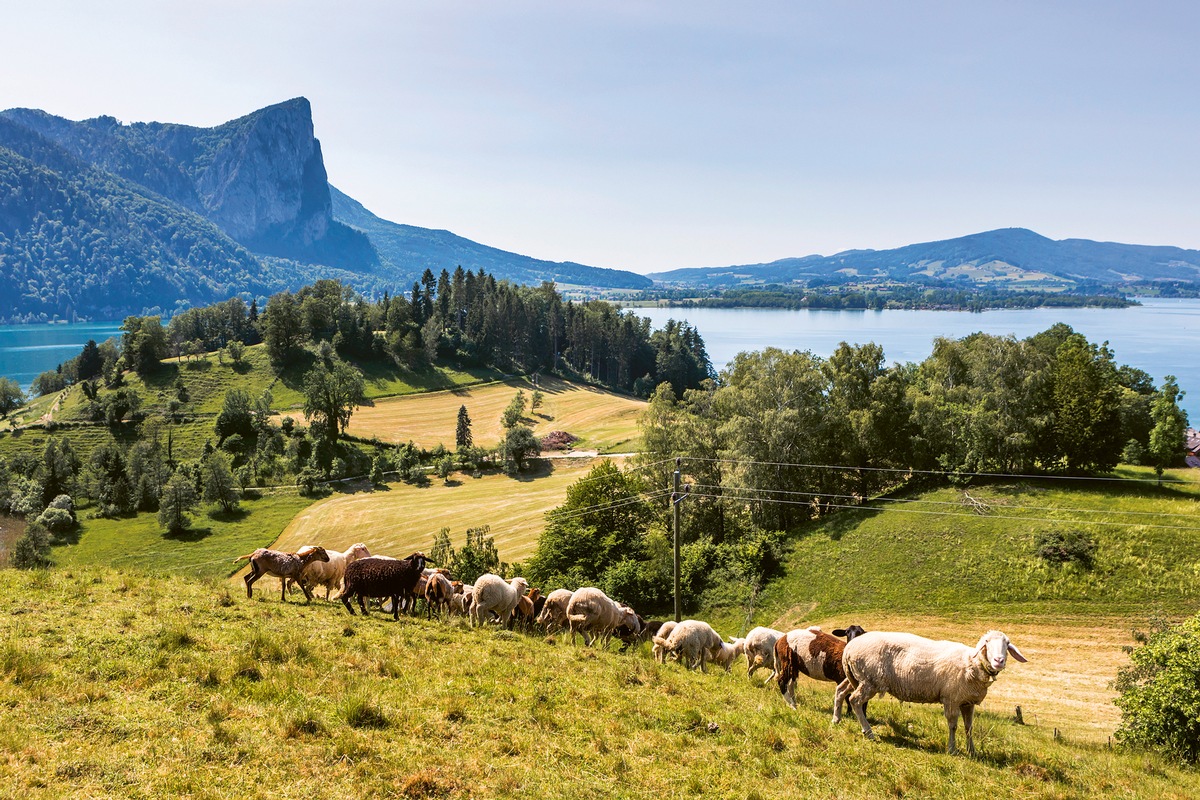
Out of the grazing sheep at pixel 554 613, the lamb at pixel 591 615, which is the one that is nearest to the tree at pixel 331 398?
the grazing sheep at pixel 554 613

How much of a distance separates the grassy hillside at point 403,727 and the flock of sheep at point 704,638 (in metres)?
1.03

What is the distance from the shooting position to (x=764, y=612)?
128ft

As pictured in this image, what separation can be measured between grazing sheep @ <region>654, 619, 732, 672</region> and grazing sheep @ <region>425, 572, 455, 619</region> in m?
7.19

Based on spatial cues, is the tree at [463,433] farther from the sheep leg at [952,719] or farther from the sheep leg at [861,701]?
the sheep leg at [952,719]

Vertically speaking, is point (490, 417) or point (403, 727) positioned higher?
point (403, 727)

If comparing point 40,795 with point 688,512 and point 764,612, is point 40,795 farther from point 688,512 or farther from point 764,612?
point 688,512

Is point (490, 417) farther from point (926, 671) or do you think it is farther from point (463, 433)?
point (926, 671)

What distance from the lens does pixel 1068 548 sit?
36688 millimetres

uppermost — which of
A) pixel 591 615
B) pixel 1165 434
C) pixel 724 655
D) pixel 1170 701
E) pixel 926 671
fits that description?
pixel 926 671

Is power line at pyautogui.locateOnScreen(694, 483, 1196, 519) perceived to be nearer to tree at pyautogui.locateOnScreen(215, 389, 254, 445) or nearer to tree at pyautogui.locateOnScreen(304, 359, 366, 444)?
tree at pyautogui.locateOnScreen(304, 359, 366, 444)

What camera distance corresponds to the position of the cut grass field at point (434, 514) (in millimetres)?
63812

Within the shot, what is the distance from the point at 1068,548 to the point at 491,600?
34.6 metres

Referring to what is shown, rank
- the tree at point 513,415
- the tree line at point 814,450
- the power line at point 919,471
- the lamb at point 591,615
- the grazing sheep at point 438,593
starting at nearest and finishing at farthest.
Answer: the grazing sheep at point 438,593
the lamb at point 591,615
the tree line at point 814,450
the power line at point 919,471
the tree at point 513,415

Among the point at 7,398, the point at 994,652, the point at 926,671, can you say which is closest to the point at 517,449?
the point at 926,671
